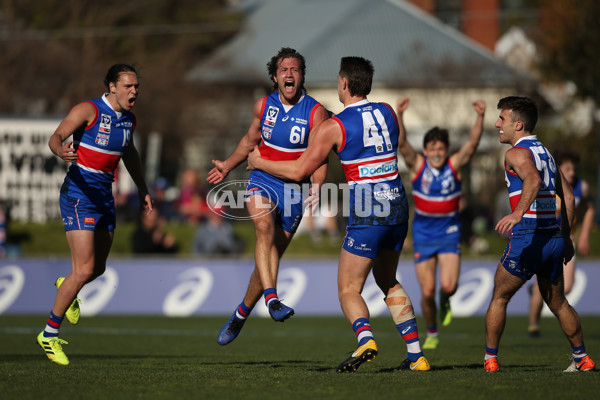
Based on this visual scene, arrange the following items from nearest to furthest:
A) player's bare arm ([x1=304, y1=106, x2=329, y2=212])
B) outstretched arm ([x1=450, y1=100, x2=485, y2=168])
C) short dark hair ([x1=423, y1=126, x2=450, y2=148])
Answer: player's bare arm ([x1=304, y1=106, x2=329, y2=212]) → outstretched arm ([x1=450, y1=100, x2=485, y2=168]) → short dark hair ([x1=423, y1=126, x2=450, y2=148])

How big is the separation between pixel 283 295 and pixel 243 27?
3292 cm

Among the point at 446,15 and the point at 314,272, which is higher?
the point at 446,15

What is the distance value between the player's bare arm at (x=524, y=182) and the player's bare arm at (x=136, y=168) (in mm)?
3864

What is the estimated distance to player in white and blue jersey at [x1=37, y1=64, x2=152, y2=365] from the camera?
927 cm

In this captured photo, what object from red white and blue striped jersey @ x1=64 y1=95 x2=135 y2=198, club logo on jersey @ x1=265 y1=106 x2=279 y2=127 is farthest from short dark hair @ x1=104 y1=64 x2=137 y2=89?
club logo on jersey @ x1=265 y1=106 x2=279 y2=127

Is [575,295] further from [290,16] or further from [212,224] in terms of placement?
[290,16]

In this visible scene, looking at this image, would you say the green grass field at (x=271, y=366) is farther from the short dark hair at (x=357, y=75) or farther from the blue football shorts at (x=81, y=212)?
the short dark hair at (x=357, y=75)

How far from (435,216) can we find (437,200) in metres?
0.21

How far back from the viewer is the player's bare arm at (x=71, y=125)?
8.86 meters

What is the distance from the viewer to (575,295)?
1794 centimetres

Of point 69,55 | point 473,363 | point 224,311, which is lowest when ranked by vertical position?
point 224,311

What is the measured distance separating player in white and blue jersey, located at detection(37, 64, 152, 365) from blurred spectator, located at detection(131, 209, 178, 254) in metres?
10.5

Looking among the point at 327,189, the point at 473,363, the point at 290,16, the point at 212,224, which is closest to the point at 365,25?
the point at 290,16

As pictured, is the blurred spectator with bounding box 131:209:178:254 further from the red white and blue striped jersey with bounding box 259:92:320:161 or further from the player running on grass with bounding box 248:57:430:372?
the player running on grass with bounding box 248:57:430:372
